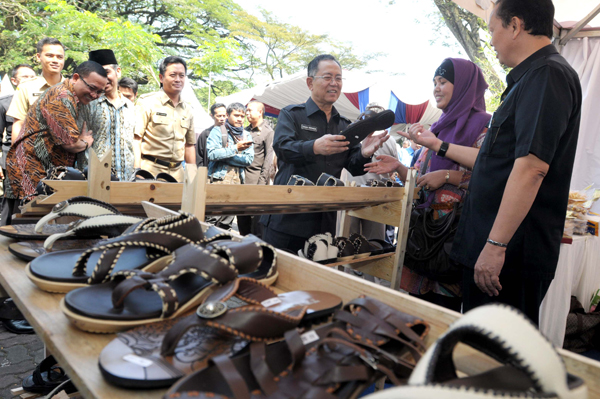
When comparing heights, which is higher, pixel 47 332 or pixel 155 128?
pixel 155 128

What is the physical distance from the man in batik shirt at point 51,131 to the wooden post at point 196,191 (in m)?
1.57

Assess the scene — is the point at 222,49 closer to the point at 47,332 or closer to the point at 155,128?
the point at 155,128

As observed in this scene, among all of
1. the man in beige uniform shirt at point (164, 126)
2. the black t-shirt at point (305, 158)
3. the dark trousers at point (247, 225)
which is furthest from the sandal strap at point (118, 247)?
the dark trousers at point (247, 225)

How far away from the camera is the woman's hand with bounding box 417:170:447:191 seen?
2.15 metres

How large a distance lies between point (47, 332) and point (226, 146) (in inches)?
159

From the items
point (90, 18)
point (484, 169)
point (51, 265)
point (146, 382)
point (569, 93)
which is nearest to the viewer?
point (146, 382)

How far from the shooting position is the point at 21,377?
6.72ft

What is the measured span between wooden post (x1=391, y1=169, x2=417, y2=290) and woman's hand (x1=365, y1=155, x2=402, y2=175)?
0.49 feet

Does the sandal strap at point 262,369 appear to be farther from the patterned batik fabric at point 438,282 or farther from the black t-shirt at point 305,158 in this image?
the patterned batik fabric at point 438,282

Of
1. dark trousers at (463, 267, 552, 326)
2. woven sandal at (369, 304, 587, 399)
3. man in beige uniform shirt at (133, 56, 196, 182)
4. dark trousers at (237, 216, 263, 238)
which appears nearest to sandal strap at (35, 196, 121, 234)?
woven sandal at (369, 304, 587, 399)

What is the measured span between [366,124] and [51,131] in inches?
76.0

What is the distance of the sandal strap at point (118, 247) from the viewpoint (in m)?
0.79

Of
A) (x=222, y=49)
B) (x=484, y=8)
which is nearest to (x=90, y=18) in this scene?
(x=222, y=49)

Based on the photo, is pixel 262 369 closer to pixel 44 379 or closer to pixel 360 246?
pixel 44 379
